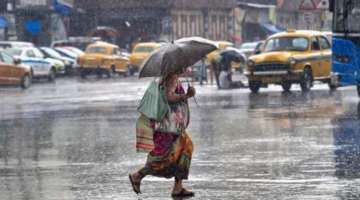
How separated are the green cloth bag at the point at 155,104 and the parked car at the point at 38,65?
127ft

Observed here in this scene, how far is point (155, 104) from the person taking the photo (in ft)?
37.7

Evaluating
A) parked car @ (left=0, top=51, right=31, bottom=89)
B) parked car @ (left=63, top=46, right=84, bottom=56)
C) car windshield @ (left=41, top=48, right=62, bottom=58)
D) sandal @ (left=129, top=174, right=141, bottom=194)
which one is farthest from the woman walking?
parked car @ (left=63, top=46, right=84, bottom=56)

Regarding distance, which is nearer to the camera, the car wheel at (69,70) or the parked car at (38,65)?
the parked car at (38,65)

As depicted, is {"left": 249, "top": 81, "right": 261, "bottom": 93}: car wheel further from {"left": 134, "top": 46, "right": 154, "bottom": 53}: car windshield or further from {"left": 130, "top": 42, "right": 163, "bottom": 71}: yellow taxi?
{"left": 134, "top": 46, "right": 154, "bottom": 53}: car windshield

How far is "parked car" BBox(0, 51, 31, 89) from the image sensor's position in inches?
1684

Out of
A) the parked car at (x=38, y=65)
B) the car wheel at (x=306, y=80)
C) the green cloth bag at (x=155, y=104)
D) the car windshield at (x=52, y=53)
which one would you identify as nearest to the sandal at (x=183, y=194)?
the green cloth bag at (x=155, y=104)

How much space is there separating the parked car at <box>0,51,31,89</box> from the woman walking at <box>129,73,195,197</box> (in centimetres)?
3134

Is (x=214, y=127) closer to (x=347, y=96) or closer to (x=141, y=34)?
(x=347, y=96)

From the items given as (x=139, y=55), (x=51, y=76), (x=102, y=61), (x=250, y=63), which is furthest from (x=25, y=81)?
(x=139, y=55)

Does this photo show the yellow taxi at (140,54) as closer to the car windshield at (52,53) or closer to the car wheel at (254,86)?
the car windshield at (52,53)

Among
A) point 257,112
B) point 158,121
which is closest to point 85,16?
point 257,112

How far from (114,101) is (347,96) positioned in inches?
225

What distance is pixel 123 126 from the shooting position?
21.6m

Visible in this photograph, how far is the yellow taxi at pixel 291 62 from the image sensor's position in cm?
3428
